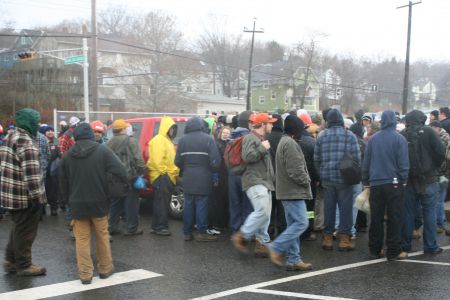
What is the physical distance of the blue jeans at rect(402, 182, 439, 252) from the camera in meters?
6.72

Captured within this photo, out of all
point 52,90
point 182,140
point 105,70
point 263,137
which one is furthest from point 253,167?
point 105,70

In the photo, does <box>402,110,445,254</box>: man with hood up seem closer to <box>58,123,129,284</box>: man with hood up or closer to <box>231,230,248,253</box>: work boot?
<box>231,230,248,253</box>: work boot

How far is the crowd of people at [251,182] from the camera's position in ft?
18.7

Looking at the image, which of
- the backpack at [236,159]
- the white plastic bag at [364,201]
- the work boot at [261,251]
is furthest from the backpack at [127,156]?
the white plastic bag at [364,201]

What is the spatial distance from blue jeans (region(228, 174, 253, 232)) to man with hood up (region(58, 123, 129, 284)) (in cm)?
223

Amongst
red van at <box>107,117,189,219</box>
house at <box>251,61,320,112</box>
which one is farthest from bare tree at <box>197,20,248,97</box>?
red van at <box>107,117,189,219</box>

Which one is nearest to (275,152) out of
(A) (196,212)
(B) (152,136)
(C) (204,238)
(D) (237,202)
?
(D) (237,202)

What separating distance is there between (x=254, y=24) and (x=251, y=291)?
40.1 metres

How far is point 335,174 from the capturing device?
22.6 feet

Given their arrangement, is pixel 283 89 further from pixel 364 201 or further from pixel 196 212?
pixel 364 201

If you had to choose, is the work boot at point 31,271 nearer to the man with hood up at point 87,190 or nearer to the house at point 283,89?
the man with hood up at point 87,190

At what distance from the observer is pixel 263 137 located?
264 inches

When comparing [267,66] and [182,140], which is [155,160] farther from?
[267,66]

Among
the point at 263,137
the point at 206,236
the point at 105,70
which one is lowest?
the point at 206,236
